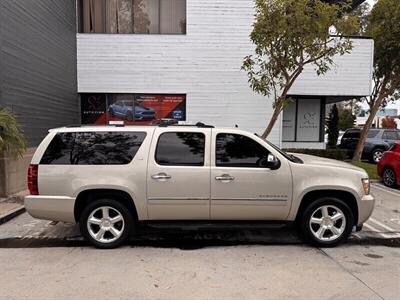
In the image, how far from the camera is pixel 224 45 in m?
14.1

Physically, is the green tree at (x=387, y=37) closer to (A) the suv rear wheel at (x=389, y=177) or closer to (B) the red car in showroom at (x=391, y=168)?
(B) the red car in showroom at (x=391, y=168)

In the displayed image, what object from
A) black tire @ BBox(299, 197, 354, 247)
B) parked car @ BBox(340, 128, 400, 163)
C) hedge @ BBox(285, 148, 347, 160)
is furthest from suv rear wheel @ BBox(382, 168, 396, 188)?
parked car @ BBox(340, 128, 400, 163)

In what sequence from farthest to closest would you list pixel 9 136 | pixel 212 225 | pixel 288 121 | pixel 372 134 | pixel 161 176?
pixel 372 134
pixel 288 121
pixel 9 136
pixel 212 225
pixel 161 176

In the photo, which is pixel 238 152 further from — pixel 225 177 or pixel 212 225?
pixel 212 225

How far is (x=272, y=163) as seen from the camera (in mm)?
5668

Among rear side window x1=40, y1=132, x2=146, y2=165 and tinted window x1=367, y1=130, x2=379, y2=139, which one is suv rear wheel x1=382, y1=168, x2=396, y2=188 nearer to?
tinted window x1=367, y1=130, x2=379, y2=139

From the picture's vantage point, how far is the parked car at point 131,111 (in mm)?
14227

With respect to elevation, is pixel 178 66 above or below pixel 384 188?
above

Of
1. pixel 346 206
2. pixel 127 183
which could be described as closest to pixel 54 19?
pixel 127 183

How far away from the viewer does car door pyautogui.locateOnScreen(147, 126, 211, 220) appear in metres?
5.66

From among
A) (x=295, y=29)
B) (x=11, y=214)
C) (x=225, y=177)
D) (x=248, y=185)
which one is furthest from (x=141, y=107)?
(x=248, y=185)

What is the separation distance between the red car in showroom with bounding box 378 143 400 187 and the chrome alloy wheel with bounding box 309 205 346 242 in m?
5.97

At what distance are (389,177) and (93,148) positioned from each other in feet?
29.3

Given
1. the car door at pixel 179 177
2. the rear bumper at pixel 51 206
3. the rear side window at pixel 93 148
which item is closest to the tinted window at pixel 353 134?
the car door at pixel 179 177
